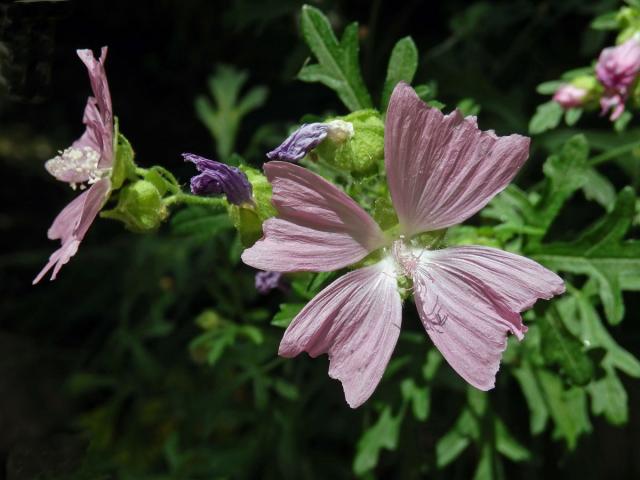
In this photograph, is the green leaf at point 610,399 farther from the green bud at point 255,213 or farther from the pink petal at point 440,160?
the green bud at point 255,213

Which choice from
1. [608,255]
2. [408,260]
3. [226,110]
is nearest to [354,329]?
[408,260]

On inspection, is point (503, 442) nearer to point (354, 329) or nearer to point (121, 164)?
point (354, 329)

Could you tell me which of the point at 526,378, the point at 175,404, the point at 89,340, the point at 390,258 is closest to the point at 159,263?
the point at 175,404

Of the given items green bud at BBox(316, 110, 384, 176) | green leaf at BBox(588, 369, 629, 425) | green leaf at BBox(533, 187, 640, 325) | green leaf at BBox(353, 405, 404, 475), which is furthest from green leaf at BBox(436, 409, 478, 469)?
green bud at BBox(316, 110, 384, 176)

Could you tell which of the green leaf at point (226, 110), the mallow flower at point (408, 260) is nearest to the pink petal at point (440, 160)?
the mallow flower at point (408, 260)

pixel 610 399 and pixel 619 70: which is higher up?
pixel 619 70
